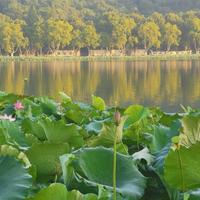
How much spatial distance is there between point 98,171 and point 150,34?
64462 mm

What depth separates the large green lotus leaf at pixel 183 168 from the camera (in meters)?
0.81

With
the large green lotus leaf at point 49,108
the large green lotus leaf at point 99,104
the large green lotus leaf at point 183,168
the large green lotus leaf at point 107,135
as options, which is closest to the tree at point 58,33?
the large green lotus leaf at point 99,104

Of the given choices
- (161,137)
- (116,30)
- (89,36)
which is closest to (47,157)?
(161,137)

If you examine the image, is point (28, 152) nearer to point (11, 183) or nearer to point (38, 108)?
point (11, 183)

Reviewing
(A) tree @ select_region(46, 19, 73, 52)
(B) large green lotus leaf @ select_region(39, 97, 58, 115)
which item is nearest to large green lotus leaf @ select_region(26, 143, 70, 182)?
(B) large green lotus leaf @ select_region(39, 97, 58, 115)

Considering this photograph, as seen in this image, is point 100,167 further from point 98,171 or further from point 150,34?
point 150,34

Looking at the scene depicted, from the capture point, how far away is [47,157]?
1.02 meters

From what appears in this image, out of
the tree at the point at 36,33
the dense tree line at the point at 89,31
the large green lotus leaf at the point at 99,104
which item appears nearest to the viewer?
the large green lotus leaf at the point at 99,104

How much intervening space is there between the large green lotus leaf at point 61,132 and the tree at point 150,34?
209 ft

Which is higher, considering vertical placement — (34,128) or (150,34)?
(150,34)

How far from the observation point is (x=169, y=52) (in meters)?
71.1

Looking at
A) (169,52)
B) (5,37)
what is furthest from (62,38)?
(169,52)

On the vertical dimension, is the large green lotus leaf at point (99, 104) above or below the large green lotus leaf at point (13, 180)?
below

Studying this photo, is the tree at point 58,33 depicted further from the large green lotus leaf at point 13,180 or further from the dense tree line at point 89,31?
the large green lotus leaf at point 13,180
